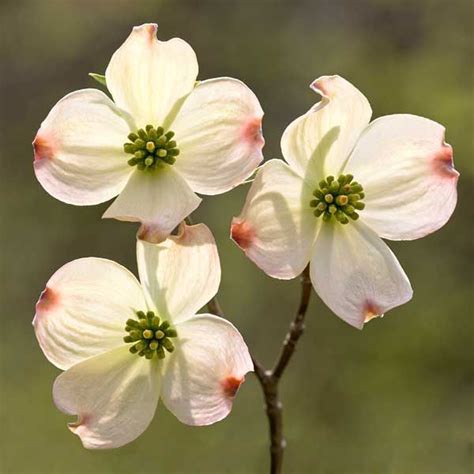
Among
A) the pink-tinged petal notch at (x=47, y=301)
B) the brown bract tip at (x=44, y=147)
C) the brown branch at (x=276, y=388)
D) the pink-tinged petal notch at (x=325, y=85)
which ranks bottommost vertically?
the brown branch at (x=276, y=388)

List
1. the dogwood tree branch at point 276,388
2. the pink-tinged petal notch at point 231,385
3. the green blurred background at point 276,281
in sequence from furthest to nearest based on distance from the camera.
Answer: the green blurred background at point 276,281 → the dogwood tree branch at point 276,388 → the pink-tinged petal notch at point 231,385

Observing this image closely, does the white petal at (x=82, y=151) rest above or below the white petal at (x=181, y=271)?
above

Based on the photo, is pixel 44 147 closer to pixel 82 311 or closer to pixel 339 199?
pixel 82 311

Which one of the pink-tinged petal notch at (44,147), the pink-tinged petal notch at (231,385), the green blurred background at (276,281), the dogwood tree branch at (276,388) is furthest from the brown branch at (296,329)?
the green blurred background at (276,281)

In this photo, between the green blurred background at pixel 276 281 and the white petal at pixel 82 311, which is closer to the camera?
the white petal at pixel 82 311

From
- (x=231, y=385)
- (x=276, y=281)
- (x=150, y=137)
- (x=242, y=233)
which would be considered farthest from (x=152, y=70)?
(x=276, y=281)

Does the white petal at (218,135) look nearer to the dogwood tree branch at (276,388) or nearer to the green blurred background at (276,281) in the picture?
the dogwood tree branch at (276,388)

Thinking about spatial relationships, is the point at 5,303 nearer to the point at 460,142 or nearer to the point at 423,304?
the point at 423,304

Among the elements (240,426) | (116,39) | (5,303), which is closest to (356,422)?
(240,426)
